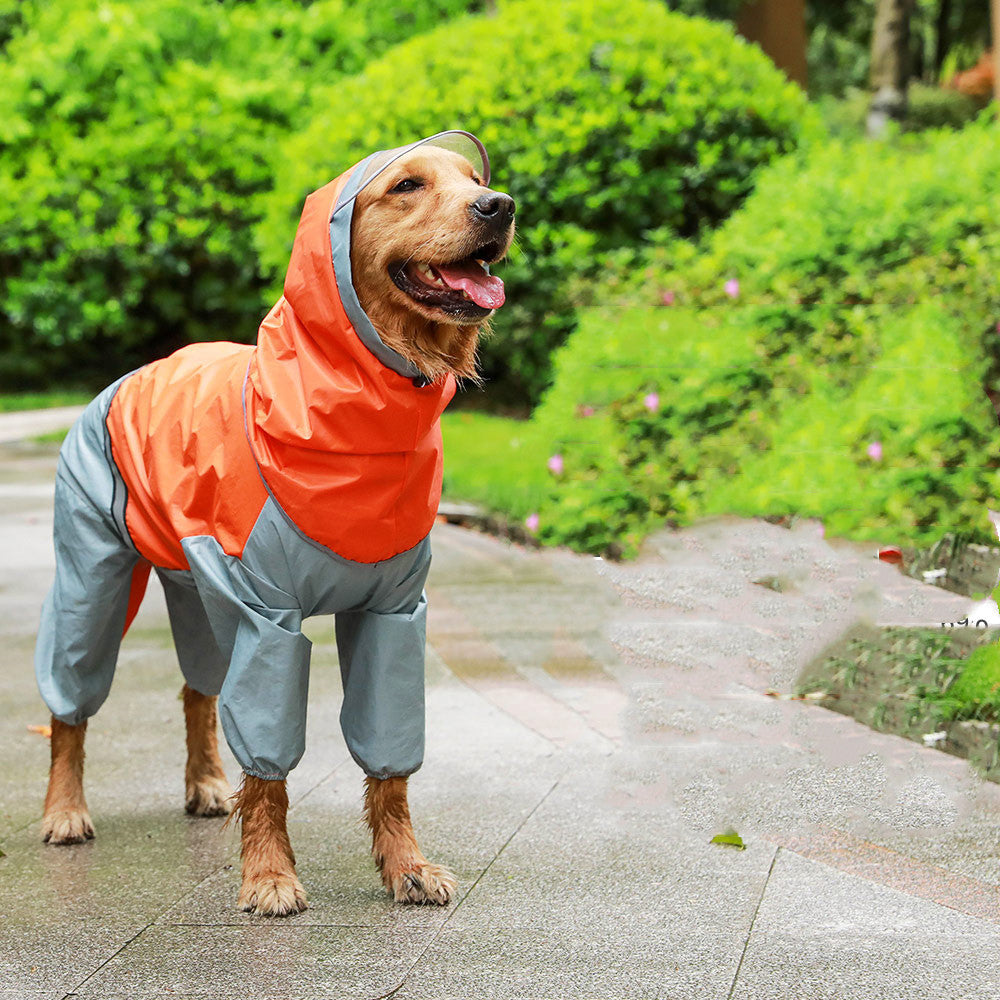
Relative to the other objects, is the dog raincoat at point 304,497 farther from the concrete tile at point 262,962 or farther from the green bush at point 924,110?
the green bush at point 924,110

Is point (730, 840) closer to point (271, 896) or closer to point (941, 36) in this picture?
point (271, 896)

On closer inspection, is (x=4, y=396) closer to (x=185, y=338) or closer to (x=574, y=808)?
(x=185, y=338)

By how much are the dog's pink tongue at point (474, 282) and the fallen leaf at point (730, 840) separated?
5.45 ft

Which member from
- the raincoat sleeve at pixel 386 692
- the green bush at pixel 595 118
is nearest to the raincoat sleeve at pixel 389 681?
the raincoat sleeve at pixel 386 692

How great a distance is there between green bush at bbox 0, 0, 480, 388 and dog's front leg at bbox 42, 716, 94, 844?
444 inches

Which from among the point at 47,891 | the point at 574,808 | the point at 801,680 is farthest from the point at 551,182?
the point at 47,891

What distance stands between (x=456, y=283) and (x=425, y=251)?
0.11m

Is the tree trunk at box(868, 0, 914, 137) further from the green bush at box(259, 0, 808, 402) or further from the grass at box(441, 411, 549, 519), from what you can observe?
the grass at box(441, 411, 549, 519)

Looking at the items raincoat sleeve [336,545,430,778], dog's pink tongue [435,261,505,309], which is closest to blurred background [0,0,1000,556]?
raincoat sleeve [336,545,430,778]

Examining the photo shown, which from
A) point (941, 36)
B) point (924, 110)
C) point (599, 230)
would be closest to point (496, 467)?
point (599, 230)

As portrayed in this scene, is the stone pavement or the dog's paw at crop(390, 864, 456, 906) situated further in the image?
the dog's paw at crop(390, 864, 456, 906)

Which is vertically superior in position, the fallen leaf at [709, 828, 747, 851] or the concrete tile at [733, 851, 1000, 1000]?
the concrete tile at [733, 851, 1000, 1000]

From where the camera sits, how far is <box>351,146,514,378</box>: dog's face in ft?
10.5

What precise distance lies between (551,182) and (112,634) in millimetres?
7544
